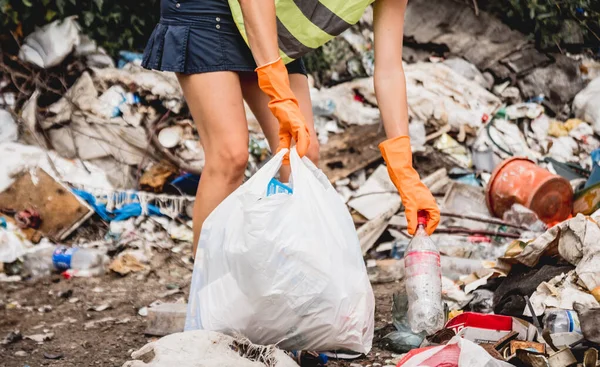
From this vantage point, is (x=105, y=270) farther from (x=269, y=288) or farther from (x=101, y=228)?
(x=269, y=288)

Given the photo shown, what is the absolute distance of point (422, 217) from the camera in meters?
2.44

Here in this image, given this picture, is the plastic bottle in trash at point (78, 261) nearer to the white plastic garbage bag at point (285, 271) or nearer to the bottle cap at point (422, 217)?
the white plastic garbage bag at point (285, 271)

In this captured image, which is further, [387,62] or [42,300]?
[42,300]

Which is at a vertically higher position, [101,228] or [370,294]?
[370,294]

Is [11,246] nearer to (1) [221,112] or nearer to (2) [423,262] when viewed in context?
(1) [221,112]

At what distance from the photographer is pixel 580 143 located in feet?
17.5

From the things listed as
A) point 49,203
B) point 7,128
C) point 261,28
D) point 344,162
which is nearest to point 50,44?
point 7,128

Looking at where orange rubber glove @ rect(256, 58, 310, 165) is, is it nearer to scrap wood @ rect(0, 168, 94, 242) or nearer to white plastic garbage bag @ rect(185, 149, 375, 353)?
white plastic garbage bag @ rect(185, 149, 375, 353)

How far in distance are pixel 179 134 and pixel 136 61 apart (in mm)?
754

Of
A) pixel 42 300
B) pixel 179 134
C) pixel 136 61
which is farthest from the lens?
pixel 136 61

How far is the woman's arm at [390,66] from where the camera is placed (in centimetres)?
250

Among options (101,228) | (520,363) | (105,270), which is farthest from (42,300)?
(520,363)

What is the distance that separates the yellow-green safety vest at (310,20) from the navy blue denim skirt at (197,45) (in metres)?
0.15

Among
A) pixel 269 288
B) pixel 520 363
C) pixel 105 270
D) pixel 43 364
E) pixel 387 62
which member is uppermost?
pixel 387 62
